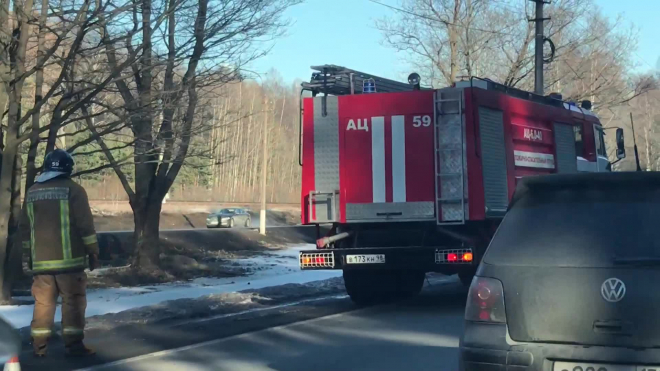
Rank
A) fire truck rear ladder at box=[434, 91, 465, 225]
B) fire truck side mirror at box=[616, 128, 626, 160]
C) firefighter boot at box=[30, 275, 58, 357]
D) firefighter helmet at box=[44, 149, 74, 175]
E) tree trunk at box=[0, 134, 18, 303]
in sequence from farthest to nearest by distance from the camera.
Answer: fire truck side mirror at box=[616, 128, 626, 160] < tree trunk at box=[0, 134, 18, 303] < fire truck rear ladder at box=[434, 91, 465, 225] < firefighter helmet at box=[44, 149, 74, 175] < firefighter boot at box=[30, 275, 58, 357]

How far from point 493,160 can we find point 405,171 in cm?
128

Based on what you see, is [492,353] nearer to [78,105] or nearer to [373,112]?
[373,112]

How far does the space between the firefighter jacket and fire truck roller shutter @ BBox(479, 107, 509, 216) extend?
5.88 m

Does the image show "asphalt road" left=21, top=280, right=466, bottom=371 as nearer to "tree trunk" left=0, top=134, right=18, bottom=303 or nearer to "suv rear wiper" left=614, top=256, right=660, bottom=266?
"tree trunk" left=0, top=134, right=18, bottom=303

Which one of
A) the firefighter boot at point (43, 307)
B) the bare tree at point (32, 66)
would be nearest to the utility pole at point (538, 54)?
the bare tree at point (32, 66)

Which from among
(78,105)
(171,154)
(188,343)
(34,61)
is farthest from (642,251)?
(171,154)

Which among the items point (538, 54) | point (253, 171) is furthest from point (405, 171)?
point (253, 171)

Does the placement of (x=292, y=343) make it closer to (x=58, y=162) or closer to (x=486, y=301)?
(x=58, y=162)

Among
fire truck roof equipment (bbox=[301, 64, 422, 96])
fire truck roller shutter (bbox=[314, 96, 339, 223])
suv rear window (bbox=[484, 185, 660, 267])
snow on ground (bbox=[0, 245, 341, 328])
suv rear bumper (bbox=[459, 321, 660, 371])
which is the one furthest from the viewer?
fire truck roof equipment (bbox=[301, 64, 422, 96])

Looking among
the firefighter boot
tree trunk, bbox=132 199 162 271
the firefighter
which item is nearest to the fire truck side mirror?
tree trunk, bbox=132 199 162 271

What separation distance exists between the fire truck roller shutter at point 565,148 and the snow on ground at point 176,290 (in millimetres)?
5205

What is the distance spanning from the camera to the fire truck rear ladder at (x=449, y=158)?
12.0 meters

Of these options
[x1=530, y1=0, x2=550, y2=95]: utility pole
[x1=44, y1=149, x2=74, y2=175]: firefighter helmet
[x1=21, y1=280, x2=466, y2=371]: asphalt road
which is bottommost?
[x1=21, y1=280, x2=466, y2=371]: asphalt road

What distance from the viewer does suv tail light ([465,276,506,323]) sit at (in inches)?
192
